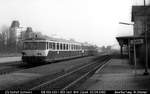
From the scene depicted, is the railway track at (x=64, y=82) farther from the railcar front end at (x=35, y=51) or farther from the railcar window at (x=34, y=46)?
the railcar window at (x=34, y=46)

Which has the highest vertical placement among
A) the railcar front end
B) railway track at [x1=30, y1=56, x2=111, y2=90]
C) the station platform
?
the railcar front end

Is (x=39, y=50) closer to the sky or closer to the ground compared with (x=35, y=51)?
closer to the sky

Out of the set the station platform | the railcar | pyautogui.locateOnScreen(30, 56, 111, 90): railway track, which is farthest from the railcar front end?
the station platform

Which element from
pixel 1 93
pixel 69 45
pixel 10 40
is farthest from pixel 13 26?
pixel 1 93

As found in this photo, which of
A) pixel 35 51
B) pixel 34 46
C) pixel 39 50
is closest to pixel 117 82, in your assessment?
pixel 39 50

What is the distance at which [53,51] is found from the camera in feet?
97.7

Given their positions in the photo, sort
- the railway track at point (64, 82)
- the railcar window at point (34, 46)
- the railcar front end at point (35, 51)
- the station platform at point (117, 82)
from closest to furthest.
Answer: the station platform at point (117, 82) < the railway track at point (64, 82) < the railcar front end at point (35, 51) < the railcar window at point (34, 46)

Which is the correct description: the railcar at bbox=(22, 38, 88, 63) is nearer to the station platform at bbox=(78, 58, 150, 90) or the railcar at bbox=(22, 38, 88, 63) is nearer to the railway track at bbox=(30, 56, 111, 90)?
the railway track at bbox=(30, 56, 111, 90)

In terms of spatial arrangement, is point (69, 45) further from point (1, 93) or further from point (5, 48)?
point (5, 48)

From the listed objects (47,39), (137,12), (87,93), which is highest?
(137,12)

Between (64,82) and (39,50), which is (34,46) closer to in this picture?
(39,50)

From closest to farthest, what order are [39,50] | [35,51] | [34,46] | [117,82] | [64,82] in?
1. [117,82]
2. [64,82]
3. [39,50]
4. [35,51]
5. [34,46]

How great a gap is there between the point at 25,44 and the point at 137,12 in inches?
1992

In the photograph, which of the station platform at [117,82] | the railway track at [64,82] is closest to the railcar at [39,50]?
the railway track at [64,82]
